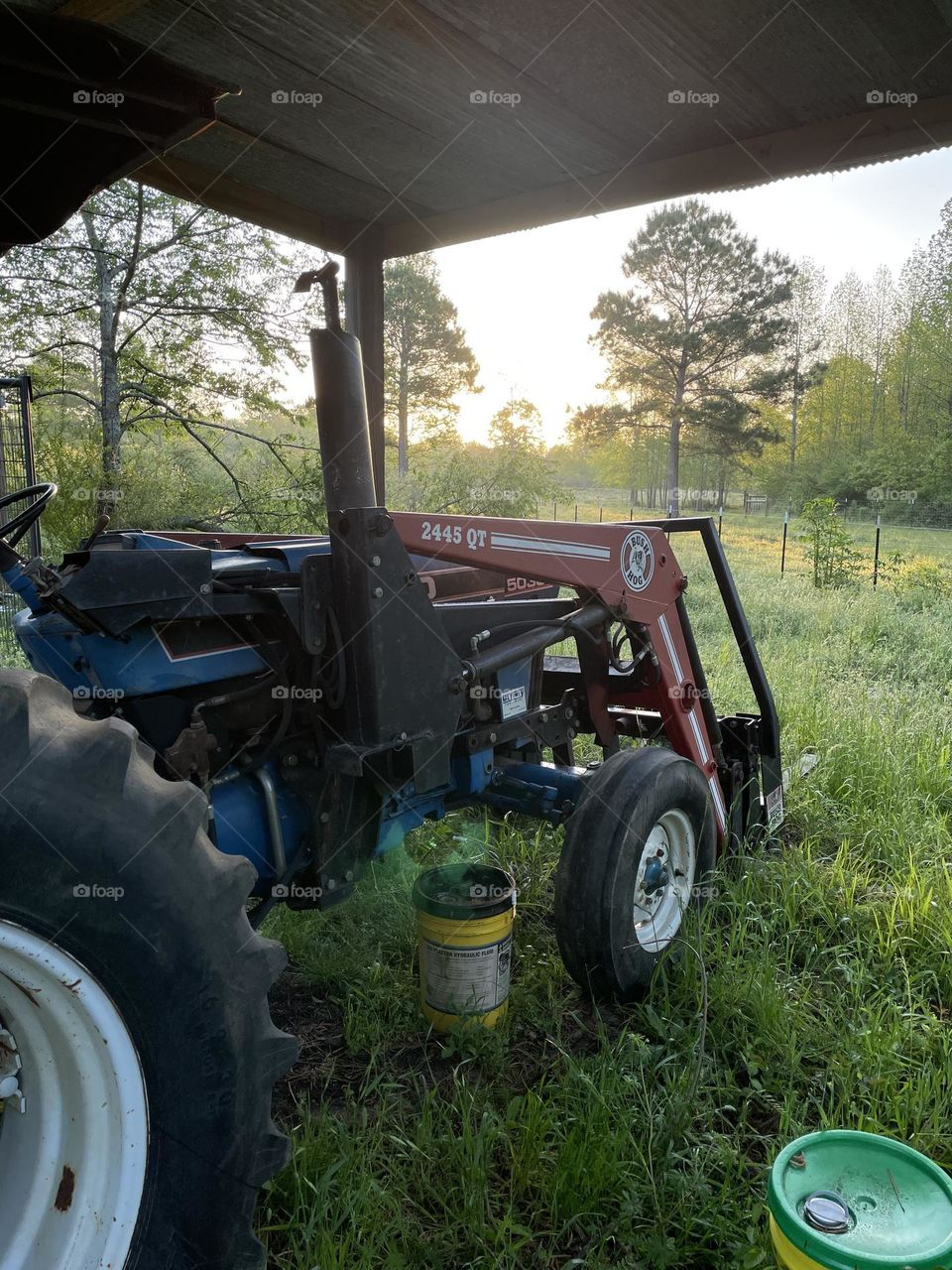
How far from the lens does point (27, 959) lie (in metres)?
1.24

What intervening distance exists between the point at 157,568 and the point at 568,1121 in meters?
1.71

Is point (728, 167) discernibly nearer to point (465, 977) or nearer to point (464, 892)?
point (464, 892)

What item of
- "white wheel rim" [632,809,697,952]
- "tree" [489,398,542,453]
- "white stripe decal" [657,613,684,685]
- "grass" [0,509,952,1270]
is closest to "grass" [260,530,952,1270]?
"grass" [0,509,952,1270]

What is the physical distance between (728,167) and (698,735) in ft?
6.80

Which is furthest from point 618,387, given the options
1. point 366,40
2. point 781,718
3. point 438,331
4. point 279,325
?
point 366,40

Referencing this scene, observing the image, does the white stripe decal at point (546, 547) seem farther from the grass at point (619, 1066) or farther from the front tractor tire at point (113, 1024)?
the front tractor tire at point (113, 1024)

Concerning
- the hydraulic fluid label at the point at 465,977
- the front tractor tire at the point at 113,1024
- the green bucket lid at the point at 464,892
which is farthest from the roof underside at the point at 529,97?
the hydraulic fluid label at the point at 465,977

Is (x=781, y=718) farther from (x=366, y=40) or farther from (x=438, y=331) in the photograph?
(x=438, y=331)

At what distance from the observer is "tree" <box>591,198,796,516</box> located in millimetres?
31312

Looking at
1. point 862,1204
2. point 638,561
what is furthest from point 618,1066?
point 638,561

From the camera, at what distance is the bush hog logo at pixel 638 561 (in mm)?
3010

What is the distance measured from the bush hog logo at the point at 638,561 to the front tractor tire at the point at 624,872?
0.63m

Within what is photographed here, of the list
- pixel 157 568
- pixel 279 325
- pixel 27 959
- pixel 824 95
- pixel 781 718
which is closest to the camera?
pixel 27 959

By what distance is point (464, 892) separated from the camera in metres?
2.62
